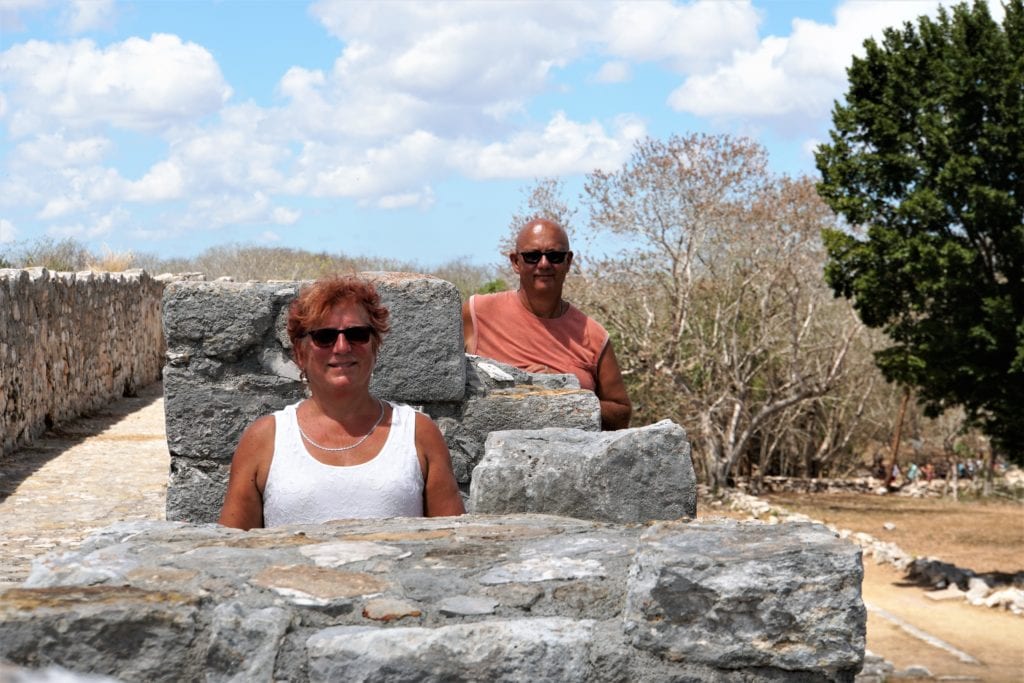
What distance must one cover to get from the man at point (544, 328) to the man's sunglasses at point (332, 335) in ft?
6.17

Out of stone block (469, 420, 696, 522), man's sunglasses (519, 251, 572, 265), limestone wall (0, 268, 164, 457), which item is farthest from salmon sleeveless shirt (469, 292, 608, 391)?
limestone wall (0, 268, 164, 457)

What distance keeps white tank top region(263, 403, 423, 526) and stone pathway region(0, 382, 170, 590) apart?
3090 millimetres

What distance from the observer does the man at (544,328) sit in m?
4.99

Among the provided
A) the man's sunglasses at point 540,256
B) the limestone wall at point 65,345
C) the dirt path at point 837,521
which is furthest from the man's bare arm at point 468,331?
the limestone wall at point 65,345

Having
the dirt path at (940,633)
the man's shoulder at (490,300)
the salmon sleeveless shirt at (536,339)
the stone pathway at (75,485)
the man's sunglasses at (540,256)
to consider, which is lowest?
the dirt path at (940,633)

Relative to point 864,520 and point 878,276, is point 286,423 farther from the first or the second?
point 864,520

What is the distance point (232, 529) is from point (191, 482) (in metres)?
1.59

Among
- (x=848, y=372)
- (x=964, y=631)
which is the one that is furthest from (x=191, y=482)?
(x=848, y=372)

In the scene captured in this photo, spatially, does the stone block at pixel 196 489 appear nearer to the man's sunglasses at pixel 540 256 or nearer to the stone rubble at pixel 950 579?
the man's sunglasses at pixel 540 256

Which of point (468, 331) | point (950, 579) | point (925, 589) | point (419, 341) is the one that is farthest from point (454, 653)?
point (950, 579)

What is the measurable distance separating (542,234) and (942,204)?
43.3ft

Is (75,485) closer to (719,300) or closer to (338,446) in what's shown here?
(338,446)

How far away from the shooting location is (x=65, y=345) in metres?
12.7

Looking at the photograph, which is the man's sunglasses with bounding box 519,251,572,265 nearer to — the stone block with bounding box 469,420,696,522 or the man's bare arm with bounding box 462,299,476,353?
the man's bare arm with bounding box 462,299,476,353
